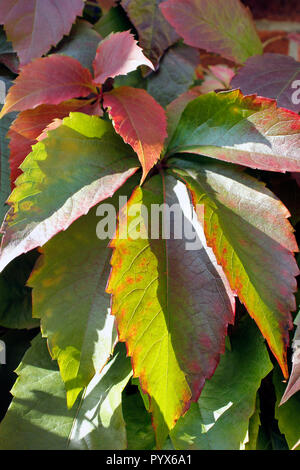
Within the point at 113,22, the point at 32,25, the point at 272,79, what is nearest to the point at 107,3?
the point at 113,22

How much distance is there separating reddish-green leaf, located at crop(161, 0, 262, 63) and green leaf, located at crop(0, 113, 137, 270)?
0.18 metres

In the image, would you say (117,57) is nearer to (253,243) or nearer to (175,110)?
(175,110)

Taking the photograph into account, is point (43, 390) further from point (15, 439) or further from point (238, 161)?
point (238, 161)

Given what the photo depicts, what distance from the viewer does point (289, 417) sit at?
444mm

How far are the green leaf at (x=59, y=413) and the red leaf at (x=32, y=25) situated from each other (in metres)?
0.33

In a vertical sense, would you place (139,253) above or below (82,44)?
below

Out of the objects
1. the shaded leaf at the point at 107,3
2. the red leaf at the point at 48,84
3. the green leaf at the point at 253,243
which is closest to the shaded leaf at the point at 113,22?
A: the shaded leaf at the point at 107,3

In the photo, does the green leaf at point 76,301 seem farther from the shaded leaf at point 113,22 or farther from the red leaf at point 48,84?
the shaded leaf at point 113,22

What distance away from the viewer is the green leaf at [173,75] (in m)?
0.56

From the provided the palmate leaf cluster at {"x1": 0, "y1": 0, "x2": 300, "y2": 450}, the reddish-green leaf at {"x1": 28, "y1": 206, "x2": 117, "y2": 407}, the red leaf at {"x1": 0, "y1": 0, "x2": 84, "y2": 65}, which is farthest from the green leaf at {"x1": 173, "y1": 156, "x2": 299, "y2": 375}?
the red leaf at {"x1": 0, "y1": 0, "x2": 84, "y2": 65}

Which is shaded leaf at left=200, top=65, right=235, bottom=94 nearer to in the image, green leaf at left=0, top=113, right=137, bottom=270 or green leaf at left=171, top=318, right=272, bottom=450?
green leaf at left=0, top=113, right=137, bottom=270

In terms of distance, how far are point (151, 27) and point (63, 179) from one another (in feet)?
0.88

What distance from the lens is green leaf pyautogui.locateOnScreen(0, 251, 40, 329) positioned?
1.69ft

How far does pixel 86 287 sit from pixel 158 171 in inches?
5.6
